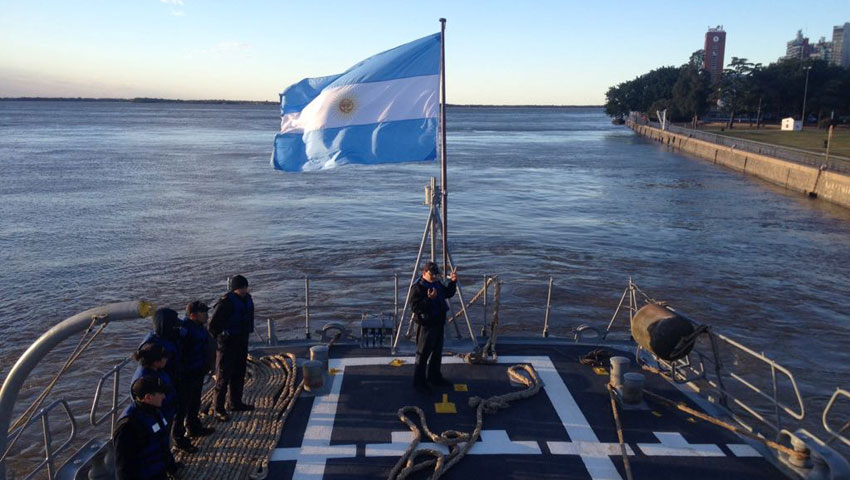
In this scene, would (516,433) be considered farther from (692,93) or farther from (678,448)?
(692,93)

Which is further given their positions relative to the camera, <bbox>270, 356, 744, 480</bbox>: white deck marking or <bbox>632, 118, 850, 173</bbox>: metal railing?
<bbox>632, 118, 850, 173</bbox>: metal railing

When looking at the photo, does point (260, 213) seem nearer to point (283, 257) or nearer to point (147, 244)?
point (147, 244)

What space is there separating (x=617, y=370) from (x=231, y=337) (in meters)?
4.62

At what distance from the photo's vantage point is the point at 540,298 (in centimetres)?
1945

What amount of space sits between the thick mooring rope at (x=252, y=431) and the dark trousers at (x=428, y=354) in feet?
4.90

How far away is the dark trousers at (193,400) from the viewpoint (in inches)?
253

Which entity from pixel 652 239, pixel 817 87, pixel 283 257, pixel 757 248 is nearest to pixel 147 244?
pixel 283 257

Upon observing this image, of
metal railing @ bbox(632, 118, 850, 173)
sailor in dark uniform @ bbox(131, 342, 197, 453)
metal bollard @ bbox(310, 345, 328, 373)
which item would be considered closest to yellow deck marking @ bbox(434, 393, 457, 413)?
metal bollard @ bbox(310, 345, 328, 373)

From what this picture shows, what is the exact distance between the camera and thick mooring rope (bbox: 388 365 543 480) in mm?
6145

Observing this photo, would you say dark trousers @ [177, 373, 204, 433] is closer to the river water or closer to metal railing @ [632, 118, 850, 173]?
the river water

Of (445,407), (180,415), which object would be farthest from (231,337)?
(445,407)

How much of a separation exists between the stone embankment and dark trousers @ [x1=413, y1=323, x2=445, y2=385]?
35.6 meters

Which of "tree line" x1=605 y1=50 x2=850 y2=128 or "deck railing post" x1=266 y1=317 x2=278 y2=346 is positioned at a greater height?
"tree line" x1=605 y1=50 x2=850 y2=128

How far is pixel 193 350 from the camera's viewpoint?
6.36 m
